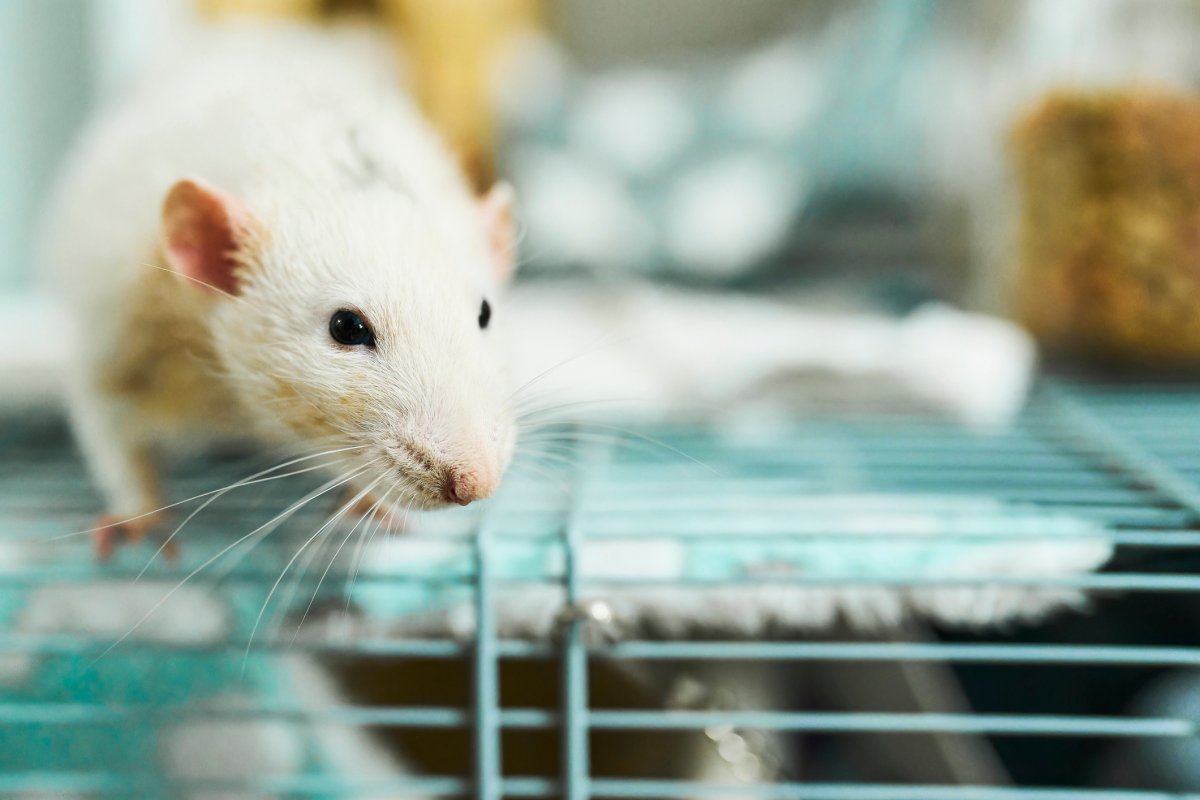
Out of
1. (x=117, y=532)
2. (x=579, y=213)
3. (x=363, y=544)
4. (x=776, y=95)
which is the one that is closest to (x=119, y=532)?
(x=117, y=532)

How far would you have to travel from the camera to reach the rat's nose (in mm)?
466

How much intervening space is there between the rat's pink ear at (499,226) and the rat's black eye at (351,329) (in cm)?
12

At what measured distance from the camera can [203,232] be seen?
521mm

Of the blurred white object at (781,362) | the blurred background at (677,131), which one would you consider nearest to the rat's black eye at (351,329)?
the blurred white object at (781,362)

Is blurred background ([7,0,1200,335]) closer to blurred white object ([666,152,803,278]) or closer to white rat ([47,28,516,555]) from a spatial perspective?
blurred white object ([666,152,803,278])

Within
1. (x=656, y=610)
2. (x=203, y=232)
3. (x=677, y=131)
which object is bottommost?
(x=656, y=610)

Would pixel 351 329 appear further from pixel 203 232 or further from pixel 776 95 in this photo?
pixel 776 95

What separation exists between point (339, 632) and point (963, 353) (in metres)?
0.58

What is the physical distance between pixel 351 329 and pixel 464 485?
0.38 ft

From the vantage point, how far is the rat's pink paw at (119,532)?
577 millimetres

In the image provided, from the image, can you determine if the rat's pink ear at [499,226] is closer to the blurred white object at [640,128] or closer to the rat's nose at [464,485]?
the rat's nose at [464,485]

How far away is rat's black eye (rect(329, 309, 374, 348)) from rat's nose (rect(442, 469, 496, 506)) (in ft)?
0.31

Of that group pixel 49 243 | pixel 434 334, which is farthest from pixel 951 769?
pixel 49 243

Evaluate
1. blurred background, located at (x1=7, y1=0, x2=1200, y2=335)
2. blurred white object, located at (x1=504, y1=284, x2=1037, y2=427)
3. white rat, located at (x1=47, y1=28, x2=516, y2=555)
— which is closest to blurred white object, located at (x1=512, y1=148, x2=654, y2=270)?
blurred background, located at (x1=7, y1=0, x2=1200, y2=335)
